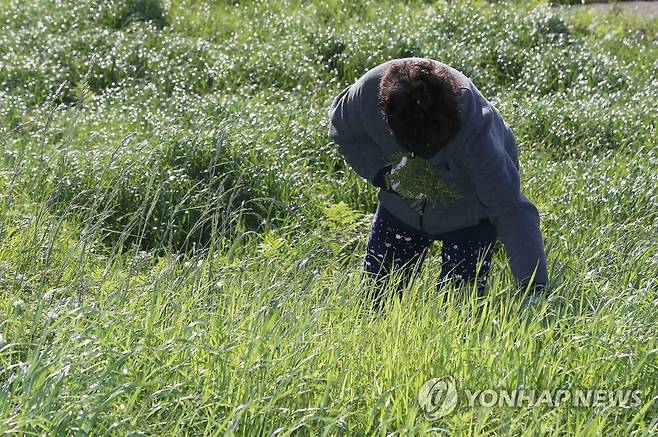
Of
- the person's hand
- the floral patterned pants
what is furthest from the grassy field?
the person's hand

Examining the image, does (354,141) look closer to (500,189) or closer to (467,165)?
(467,165)

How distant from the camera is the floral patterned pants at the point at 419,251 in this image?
13.6ft

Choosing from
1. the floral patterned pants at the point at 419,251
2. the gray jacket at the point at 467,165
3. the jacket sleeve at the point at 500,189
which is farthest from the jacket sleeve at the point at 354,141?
the jacket sleeve at the point at 500,189

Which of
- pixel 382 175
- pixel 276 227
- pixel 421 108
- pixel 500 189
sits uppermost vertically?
pixel 421 108

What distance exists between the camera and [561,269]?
4.27 m

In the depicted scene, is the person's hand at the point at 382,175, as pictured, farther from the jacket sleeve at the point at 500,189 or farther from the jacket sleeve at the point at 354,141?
the jacket sleeve at the point at 500,189

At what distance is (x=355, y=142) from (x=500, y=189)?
2.29 feet

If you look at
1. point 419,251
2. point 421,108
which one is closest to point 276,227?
point 419,251

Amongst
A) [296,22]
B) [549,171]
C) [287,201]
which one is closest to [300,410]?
[287,201]

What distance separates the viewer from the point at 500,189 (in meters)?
3.72

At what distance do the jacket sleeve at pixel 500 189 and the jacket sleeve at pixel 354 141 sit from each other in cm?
44

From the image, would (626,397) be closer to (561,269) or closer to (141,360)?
(561,269)

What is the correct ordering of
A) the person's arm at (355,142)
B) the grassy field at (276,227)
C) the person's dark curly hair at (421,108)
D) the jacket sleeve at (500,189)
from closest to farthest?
the grassy field at (276,227) < the person's dark curly hair at (421,108) < the jacket sleeve at (500,189) < the person's arm at (355,142)

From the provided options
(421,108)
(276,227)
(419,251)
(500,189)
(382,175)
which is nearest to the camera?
(421,108)
